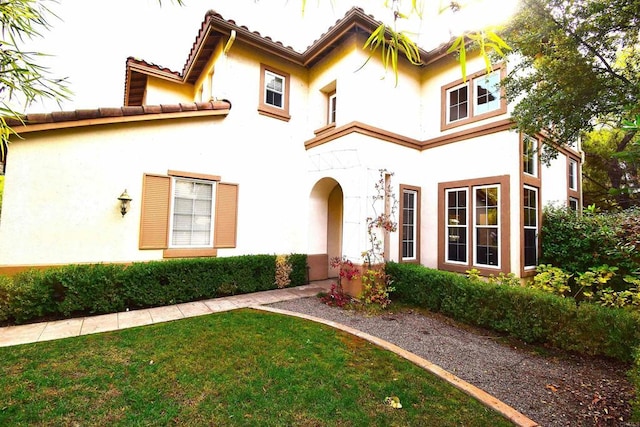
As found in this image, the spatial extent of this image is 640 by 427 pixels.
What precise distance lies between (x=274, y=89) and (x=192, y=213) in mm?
4858

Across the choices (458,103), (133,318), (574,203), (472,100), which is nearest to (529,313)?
(472,100)

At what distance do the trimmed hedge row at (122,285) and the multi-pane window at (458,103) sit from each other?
23.9 feet

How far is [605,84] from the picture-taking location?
4.92m

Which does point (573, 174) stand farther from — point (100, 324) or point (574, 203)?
point (100, 324)

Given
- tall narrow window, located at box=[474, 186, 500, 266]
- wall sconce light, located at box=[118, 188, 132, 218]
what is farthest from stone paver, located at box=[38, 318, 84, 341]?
tall narrow window, located at box=[474, 186, 500, 266]

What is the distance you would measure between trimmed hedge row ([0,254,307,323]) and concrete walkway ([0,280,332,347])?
24cm

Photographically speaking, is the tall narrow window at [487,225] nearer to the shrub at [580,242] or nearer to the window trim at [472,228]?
the window trim at [472,228]

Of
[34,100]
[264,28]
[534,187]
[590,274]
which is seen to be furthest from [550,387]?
[264,28]

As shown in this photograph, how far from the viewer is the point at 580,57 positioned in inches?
197

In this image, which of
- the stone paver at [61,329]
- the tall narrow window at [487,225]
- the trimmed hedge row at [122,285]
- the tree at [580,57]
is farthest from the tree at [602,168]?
the stone paver at [61,329]

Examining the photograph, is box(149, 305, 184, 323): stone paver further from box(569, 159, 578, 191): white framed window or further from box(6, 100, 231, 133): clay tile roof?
box(569, 159, 578, 191): white framed window

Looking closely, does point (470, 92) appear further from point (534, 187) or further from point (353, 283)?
point (353, 283)

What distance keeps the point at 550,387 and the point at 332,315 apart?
3.86 m

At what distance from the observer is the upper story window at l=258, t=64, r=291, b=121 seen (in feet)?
29.9
